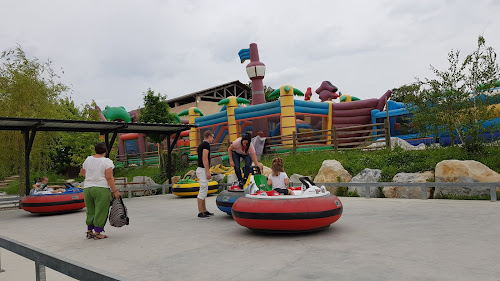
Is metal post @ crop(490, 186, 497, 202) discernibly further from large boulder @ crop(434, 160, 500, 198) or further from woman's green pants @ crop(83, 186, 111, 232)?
woman's green pants @ crop(83, 186, 111, 232)

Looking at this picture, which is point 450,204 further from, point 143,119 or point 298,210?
point 143,119

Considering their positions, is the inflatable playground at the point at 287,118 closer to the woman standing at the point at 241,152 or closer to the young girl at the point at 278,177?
the woman standing at the point at 241,152

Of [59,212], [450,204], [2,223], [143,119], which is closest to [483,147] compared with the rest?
[450,204]

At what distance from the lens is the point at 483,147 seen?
37.2 ft

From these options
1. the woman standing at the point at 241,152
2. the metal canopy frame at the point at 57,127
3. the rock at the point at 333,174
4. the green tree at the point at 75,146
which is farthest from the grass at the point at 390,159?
the green tree at the point at 75,146

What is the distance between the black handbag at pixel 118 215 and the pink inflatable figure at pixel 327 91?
2291 centimetres

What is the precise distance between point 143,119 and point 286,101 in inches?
337

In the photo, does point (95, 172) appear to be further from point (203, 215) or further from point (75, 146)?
point (75, 146)

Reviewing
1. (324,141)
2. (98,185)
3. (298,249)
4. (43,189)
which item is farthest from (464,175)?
(43,189)

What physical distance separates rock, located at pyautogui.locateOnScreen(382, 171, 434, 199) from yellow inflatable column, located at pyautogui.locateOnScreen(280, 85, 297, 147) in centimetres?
971

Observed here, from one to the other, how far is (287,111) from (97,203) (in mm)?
15419

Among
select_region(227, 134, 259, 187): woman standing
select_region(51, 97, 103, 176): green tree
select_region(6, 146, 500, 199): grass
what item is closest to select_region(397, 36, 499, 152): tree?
select_region(6, 146, 500, 199): grass

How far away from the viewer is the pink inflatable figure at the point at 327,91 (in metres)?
27.6

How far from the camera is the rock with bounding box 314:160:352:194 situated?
12.7 m
